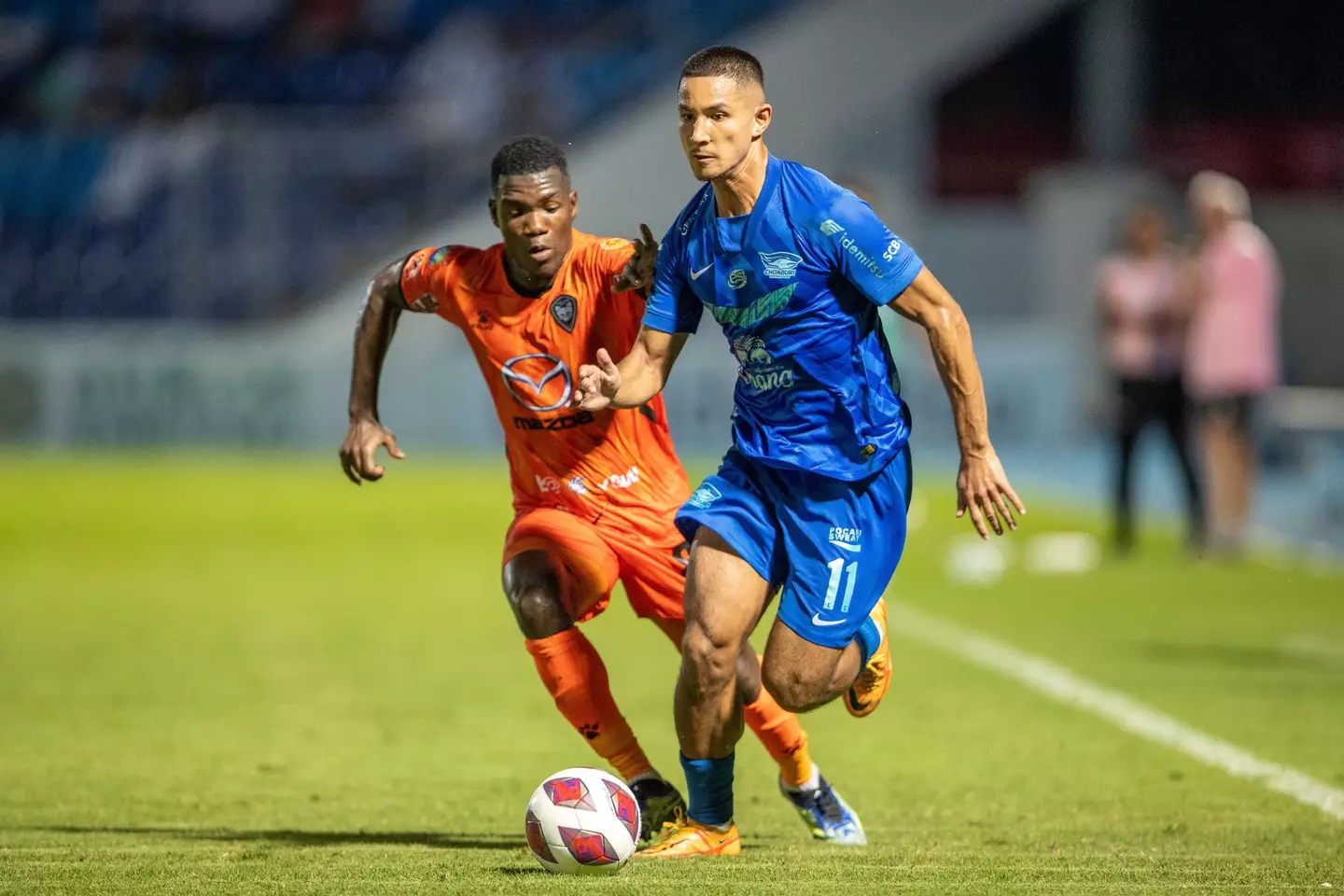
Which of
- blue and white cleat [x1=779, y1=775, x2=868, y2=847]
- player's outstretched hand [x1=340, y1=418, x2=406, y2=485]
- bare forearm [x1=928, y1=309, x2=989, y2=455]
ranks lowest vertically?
blue and white cleat [x1=779, y1=775, x2=868, y2=847]

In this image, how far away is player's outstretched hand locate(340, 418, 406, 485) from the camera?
619 centimetres

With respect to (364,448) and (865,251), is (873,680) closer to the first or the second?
(865,251)

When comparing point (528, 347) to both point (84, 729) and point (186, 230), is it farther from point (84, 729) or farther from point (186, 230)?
point (186, 230)

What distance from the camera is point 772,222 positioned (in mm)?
5438

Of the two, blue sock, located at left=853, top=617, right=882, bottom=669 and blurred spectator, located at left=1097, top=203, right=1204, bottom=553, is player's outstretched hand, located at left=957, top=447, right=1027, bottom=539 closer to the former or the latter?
blue sock, located at left=853, top=617, right=882, bottom=669

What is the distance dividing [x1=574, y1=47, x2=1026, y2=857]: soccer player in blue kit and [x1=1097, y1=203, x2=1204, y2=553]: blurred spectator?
8802 mm

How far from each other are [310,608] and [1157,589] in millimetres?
5606

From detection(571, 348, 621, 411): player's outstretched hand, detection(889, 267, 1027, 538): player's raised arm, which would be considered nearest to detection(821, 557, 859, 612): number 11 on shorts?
detection(889, 267, 1027, 538): player's raised arm

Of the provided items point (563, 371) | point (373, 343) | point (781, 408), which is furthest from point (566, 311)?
point (781, 408)

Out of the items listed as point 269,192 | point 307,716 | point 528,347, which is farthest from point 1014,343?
point 528,347

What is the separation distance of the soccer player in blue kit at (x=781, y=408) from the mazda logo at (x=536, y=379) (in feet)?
1.61

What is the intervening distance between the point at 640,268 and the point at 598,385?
618 mm

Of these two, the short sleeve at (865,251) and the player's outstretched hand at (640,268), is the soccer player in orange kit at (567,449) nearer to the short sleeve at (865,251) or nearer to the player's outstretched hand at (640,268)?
the player's outstretched hand at (640,268)

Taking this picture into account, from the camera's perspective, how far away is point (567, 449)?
20.5ft
